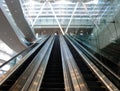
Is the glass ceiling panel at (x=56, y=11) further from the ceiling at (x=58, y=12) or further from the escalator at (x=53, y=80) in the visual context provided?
the escalator at (x=53, y=80)

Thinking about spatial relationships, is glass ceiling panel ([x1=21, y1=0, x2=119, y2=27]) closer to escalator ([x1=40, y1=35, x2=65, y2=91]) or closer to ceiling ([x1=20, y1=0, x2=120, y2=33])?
ceiling ([x1=20, y1=0, x2=120, y2=33])

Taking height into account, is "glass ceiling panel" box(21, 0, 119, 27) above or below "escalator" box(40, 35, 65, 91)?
above

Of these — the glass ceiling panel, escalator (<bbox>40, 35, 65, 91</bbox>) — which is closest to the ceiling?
the glass ceiling panel

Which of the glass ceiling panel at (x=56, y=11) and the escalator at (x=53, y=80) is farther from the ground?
the glass ceiling panel at (x=56, y=11)

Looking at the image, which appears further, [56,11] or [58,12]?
[58,12]

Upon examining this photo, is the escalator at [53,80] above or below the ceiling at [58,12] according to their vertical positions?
below

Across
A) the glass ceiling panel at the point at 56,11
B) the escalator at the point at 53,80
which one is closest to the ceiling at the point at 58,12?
the glass ceiling panel at the point at 56,11

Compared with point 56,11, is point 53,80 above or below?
below

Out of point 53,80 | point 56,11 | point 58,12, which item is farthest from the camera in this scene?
point 58,12

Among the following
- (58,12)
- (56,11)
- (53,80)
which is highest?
(56,11)

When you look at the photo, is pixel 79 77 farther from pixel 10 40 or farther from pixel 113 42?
pixel 10 40

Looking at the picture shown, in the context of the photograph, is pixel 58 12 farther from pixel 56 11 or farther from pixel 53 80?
pixel 53 80

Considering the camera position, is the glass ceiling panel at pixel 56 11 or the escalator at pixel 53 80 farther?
the glass ceiling panel at pixel 56 11

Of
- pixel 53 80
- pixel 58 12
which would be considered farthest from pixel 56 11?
pixel 53 80
